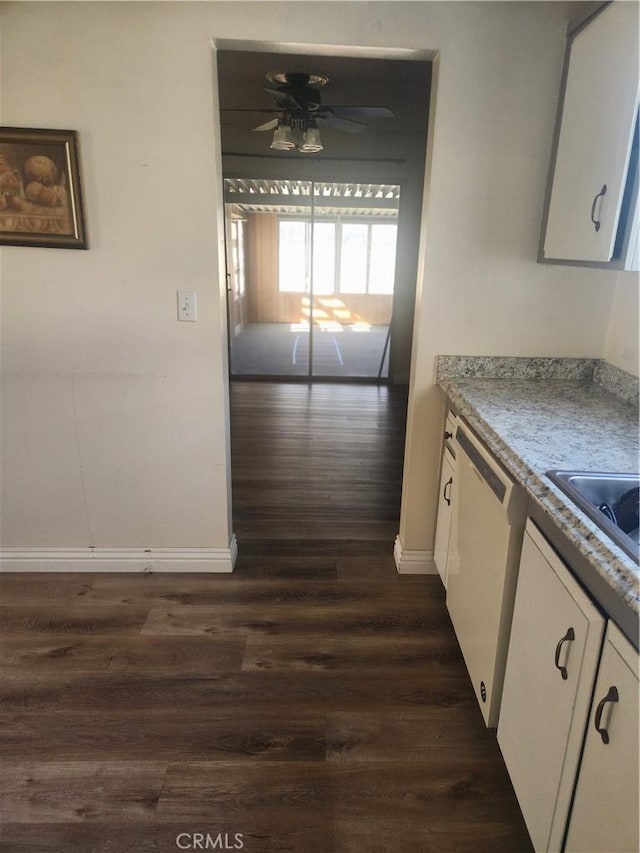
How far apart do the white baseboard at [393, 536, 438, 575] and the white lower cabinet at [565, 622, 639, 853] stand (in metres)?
1.47

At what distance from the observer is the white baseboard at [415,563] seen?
8.30ft

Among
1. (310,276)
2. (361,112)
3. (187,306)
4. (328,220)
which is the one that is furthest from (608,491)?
(328,220)

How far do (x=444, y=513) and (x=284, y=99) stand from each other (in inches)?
101

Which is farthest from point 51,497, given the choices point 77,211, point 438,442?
point 438,442

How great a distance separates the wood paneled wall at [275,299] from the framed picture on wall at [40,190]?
5.25 m

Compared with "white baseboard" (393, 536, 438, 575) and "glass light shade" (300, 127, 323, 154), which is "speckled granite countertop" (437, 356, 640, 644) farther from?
"glass light shade" (300, 127, 323, 154)

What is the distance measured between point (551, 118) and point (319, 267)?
4.41 metres

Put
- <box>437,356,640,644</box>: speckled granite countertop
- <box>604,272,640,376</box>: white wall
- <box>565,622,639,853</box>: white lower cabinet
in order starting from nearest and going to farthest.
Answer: <box>565,622,639,853</box>: white lower cabinet, <box>437,356,640,644</box>: speckled granite countertop, <box>604,272,640,376</box>: white wall

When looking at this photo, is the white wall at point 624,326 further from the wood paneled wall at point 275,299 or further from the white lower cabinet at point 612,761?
the wood paneled wall at point 275,299

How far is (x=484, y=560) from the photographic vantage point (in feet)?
5.38

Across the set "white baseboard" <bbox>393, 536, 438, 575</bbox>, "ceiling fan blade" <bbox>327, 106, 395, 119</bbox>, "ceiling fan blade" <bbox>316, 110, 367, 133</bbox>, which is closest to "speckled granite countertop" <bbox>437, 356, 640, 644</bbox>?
"white baseboard" <bbox>393, 536, 438, 575</bbox>

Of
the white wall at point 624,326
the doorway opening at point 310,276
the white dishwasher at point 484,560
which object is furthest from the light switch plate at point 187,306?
the doorway opening at point 310,276

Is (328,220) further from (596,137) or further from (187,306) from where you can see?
(596,137)

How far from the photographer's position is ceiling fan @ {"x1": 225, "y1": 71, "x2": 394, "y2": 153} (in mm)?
2906
